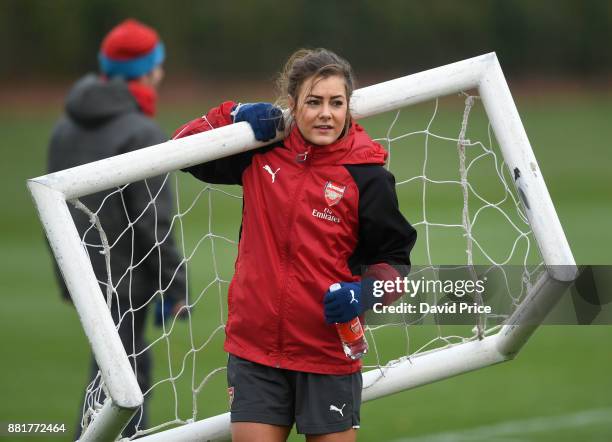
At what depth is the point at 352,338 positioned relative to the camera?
345cm

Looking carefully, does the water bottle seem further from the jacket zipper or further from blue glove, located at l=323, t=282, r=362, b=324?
the jacket zipper

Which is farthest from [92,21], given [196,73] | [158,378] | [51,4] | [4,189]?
[158,378]

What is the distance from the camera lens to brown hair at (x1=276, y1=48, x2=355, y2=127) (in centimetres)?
347

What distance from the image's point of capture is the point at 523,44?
29422 mm

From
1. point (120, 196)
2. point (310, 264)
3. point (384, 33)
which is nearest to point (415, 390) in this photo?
point (120, 196)

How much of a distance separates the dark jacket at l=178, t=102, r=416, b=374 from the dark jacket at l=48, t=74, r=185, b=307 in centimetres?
125

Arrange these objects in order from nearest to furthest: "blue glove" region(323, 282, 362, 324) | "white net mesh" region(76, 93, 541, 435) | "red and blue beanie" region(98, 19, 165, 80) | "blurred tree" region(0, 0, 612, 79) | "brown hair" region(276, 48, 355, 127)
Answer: "blue glove" region(323, 282, 362, 324) < "brown hair" region(276, 48, 355, 127) < "white net mesh" region(76, 93, 541, 435) < "red and blue beanie" region(98, 19, 165, 80) < "blurred tree" region(0, 0, 612, 79)

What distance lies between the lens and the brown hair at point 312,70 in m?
3.47

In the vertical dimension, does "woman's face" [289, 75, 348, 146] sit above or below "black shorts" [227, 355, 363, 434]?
above

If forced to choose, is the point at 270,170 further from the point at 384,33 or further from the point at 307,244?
the point at 384,33

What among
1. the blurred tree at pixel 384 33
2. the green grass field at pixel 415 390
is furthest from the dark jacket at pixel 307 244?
the blurred tree at pixel 384 33

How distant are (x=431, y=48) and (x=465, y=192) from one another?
25.7 m

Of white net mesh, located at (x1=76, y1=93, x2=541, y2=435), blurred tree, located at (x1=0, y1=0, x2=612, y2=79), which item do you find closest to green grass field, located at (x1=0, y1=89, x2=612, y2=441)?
white net mesh, located at (x1=76, y1=93, x2=541, y2=435)

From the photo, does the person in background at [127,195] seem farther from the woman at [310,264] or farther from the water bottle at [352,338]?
the water bottle at [352,338]
